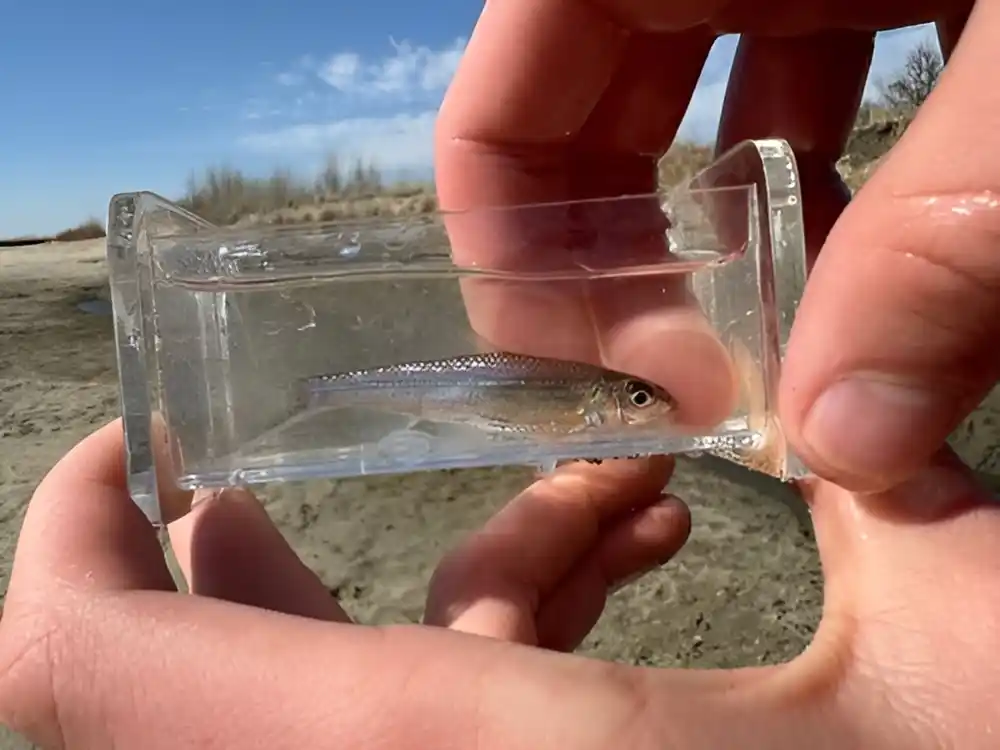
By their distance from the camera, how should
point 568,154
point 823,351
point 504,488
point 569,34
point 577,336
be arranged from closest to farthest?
1. point 823,351
2. point 577,336
3. point 569,34
4. point 568,154
5. point 504,488

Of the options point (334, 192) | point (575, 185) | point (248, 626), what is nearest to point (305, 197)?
point (334, 192)

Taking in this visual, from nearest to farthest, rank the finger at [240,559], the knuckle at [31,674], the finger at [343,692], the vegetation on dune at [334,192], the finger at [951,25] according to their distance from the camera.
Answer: the finger at [343,692]
the knuckle at [31,674]
the finger at [240,559]
the finger at [951,25]
the vegetation on dune at [334,192]

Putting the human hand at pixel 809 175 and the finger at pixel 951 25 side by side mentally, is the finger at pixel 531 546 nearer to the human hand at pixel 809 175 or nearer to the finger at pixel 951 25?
the human hand at pixel 809 175

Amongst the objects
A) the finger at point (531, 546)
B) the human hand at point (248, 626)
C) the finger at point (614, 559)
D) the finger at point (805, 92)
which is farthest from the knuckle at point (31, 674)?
the finger at point (805, 92)

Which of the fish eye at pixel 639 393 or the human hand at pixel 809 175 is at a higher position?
the human hand at pixel 809 175

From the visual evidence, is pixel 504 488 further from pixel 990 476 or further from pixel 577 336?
pixel 990 476

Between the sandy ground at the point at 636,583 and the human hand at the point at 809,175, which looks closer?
the human hand at the point at 809,175

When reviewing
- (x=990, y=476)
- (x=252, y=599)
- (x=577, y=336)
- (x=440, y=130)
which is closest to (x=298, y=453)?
(x=252, y=599)

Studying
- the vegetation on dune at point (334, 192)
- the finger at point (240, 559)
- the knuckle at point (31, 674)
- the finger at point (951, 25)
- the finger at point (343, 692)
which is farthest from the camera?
the vegetation on dune at point (334, 192)
